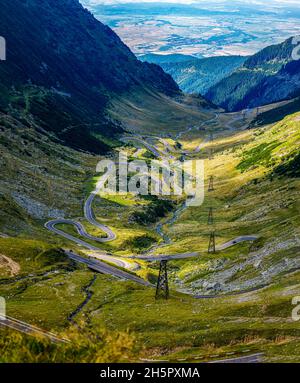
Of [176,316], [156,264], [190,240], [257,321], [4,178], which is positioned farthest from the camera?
[4,178]

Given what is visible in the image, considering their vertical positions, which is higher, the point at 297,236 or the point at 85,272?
the point at 297,236

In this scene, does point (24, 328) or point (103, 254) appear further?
point (103, 254)

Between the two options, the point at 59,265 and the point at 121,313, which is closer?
the point at 121,313

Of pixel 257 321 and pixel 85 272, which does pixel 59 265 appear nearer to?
pixel 85 272

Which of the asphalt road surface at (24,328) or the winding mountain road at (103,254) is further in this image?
the winding mountain road at (103,254)

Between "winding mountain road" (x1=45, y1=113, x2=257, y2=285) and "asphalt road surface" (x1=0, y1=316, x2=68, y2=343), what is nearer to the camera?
"asphalt road surface" (x1=0, y1=316, x2=68, y2=343)

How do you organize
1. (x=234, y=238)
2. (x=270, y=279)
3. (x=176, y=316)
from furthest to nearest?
(x=234, y=238) < (x=270, y=279) < (x=176, y=316)

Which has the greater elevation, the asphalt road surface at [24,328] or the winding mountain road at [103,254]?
the winding mountain road at [103,254]

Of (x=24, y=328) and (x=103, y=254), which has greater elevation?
(x=103, y=254)

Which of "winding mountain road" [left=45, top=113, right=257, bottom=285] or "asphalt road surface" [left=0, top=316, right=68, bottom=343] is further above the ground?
"winding mountain road" [left=45, top=113, right=257, bottom=285]
